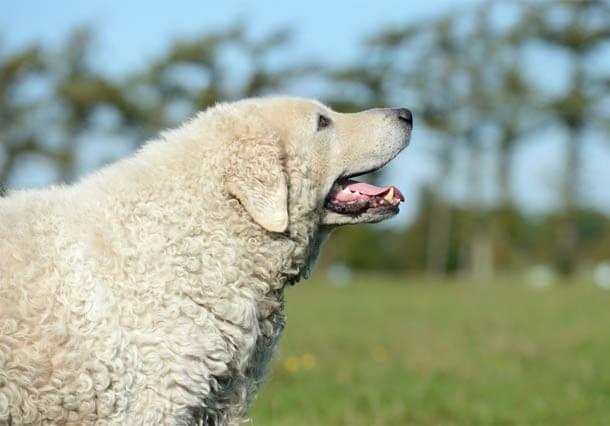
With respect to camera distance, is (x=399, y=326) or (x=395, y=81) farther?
(x=395, y=81)

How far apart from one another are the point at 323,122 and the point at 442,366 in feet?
22.4

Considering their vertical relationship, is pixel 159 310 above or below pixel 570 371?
below

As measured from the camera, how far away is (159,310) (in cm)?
386

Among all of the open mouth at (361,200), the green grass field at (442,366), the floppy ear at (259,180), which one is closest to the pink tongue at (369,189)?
the open mouth at (361,200)

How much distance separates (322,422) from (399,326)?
933 cm

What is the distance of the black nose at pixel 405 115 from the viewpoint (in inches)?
194

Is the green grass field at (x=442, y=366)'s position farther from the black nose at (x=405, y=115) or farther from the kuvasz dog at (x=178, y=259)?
the black nose at (x=405, y=115)

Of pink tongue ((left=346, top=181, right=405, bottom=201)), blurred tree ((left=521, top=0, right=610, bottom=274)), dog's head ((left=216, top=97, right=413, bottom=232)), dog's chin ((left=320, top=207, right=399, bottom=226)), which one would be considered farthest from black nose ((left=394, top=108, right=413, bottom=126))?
blurred tree ((left=521, top=0, right=610, bottom=274))

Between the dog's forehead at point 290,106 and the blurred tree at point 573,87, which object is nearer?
the dog's forehead at point 290,106

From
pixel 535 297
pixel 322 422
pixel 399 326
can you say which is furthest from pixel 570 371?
pixel 535 297

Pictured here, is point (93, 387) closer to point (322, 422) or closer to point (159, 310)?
point (159, 310)

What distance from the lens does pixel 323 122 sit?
15.4 feet

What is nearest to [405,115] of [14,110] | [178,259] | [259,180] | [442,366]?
[259,180]

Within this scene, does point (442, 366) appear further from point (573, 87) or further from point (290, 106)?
point (573, 87)
